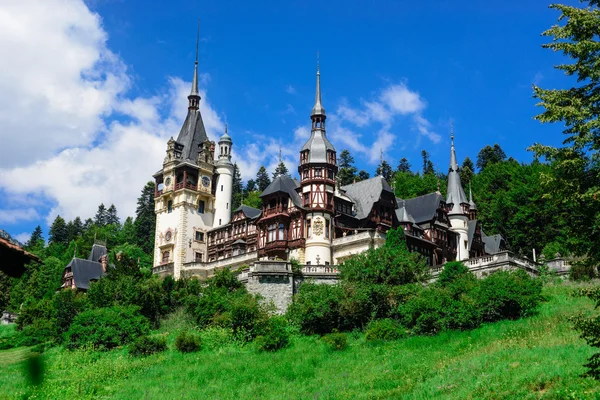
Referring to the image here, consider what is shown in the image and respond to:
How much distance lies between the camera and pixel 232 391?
27672mm

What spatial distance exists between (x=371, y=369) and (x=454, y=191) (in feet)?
135

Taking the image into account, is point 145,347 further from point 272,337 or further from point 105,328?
point 272,337

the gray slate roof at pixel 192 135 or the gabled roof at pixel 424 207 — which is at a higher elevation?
the gray slate roof at pixel 192 135

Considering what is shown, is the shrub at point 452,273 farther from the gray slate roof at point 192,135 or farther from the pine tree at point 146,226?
the pine tree at point 146,226

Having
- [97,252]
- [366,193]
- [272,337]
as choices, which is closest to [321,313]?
[272,337]

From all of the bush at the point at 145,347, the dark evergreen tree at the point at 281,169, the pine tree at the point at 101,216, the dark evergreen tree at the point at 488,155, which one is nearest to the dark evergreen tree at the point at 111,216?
the pine tree at the point at 101,216

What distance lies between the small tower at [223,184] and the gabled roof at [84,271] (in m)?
13.7

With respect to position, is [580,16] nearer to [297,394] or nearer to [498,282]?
[297,394]

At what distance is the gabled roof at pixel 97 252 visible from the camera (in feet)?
246

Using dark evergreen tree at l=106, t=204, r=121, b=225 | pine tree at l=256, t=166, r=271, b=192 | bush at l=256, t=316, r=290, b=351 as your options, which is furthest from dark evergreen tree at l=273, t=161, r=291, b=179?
→ bush at l=256, t=316, r=290, b=351

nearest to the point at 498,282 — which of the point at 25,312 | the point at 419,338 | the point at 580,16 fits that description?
the point at 419,338

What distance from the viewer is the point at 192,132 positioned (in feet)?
240

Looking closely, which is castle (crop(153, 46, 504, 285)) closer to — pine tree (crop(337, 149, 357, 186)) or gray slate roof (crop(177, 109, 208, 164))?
gray slate roof (crop(177, 109, 208, 164))

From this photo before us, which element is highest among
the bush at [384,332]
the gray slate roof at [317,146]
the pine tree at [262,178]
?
the pine tree at [262,178]
